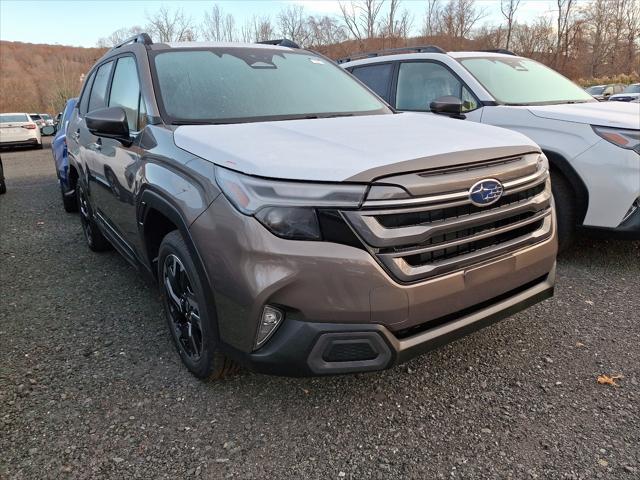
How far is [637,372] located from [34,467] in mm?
2836

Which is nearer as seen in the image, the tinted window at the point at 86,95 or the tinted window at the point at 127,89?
the tinted window at the point at 127,89

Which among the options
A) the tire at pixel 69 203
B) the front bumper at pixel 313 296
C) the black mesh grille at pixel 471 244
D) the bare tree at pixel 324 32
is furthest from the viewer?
the bare tree at pixel 324 32

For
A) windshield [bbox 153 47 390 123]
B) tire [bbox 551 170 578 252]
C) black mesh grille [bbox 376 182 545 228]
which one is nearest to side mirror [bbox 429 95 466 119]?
windshield [bbox 153 47 390 123]

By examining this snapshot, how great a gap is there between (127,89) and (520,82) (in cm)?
372

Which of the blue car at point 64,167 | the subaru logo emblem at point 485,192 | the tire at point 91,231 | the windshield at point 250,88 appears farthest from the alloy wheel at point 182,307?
the blue car at point 64,167

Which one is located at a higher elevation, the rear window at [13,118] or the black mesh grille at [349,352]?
the black mesh grille at [349,352]

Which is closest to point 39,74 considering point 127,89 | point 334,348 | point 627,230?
point 127,89

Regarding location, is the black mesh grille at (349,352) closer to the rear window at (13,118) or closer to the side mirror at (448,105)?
the side mirror at (448,105)

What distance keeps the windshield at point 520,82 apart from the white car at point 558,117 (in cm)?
1

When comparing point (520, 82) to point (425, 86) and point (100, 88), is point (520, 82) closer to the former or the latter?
point (425, 86)

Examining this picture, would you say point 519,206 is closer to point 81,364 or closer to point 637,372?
point 637,372

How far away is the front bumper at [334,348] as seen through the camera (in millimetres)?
1924

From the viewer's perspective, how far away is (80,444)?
7.11ft

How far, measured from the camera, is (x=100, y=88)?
4215mm
